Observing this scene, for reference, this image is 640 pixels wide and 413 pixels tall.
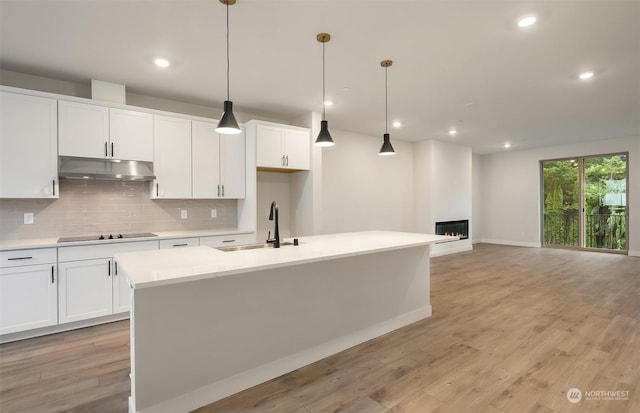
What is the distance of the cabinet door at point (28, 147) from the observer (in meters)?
3.05

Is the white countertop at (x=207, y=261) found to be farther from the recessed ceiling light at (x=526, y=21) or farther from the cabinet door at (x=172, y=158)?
the recessed ceiling light at (x=526, y=21)

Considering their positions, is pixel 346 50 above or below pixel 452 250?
above

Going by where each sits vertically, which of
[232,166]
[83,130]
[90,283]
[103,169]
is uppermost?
[83,130]

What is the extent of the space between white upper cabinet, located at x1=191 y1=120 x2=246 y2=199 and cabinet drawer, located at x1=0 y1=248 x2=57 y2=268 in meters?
1.58

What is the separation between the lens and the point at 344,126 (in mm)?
5934

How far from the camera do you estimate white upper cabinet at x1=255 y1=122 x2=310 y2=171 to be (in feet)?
14.6

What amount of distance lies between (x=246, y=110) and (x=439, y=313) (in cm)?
386

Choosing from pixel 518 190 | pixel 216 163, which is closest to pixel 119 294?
pixel 216 163

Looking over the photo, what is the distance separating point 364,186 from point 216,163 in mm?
3289

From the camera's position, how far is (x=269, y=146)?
14.8 feet

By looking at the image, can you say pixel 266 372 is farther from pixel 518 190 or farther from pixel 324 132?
pixel 518 190

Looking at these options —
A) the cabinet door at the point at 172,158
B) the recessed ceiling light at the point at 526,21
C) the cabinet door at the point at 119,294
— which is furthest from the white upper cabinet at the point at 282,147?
the recessed ceiling light at the point at 526,21

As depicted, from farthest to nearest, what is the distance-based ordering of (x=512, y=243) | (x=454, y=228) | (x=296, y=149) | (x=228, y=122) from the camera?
(x=512, y=243) → (x=454, y=228) → (x=296, y=149) → (x=228, y=122)

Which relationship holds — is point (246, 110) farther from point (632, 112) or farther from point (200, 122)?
point (632, 112)
